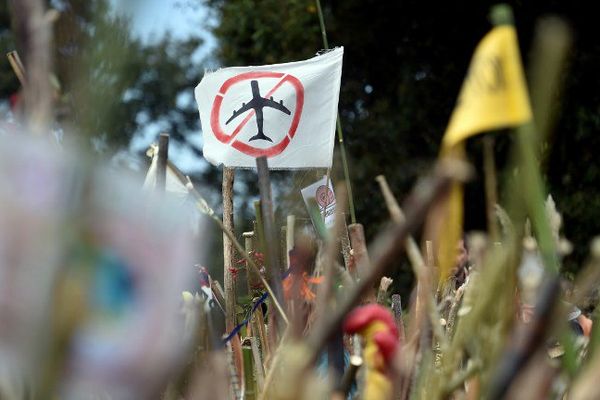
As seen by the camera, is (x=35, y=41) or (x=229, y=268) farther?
(x=229, y=268)

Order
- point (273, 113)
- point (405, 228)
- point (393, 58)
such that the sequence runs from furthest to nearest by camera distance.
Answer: point (393, 58), point (273, 113), point (405, 228)

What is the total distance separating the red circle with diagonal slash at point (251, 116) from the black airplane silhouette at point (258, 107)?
19mm

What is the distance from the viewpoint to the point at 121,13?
18.4 inches

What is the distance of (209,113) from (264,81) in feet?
0.62

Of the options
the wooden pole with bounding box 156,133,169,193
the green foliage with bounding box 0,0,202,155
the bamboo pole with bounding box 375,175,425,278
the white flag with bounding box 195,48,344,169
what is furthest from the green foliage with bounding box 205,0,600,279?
the green foliage with bounding box 0,0,202,155

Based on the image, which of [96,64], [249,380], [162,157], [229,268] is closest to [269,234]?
[162,157]

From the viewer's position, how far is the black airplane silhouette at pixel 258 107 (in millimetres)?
2963

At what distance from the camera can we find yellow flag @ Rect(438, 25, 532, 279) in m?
0.56

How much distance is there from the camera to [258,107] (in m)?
3.03

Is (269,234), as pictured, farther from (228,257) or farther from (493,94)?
(228,257)

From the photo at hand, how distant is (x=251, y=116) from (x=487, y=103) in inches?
96.6

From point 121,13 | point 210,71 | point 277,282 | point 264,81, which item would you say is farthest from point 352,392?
point 210,71

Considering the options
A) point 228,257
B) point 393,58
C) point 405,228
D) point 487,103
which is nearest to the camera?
point 405,228

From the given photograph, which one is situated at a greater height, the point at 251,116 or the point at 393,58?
the point at 393,58
